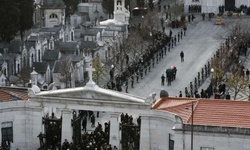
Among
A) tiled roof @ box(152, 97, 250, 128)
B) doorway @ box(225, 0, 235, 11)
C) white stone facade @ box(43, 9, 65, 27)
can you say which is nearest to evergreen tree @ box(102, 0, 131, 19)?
white stone facade @ box(43, 9, 65, 27)

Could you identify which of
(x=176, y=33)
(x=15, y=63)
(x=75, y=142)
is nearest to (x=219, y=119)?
(x=75, y=142)

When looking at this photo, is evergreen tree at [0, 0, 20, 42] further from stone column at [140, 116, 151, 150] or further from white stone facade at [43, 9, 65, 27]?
stone column at [140, 116, 151, 150]

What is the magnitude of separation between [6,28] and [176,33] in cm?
2723

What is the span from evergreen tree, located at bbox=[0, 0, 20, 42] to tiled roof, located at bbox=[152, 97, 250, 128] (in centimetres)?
4110

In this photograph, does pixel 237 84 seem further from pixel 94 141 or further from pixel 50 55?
pixel 50 55

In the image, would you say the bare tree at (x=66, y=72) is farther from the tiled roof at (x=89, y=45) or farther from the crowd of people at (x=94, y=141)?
the crowd of people at (x=94, y=141)

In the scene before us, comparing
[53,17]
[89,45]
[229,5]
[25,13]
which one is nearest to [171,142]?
[89,45]

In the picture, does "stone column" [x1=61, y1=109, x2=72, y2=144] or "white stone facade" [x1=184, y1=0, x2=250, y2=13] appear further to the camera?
"white stone facade" [x1=184, y1=0, x2=250, y2=13]

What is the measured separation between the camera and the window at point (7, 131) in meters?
62.3

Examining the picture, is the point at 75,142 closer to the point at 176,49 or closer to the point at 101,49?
the point at 101,49


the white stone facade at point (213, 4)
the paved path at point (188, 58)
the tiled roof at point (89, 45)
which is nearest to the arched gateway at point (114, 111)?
the paved path at point (188, 58)

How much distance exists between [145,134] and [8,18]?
140ft

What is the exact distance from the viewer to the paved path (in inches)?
3366

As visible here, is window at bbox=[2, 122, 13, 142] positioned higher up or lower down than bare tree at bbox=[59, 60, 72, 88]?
lower down
